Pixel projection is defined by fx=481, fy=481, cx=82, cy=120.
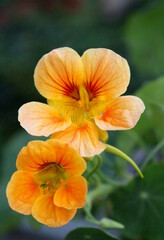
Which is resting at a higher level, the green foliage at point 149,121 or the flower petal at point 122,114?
the flower petal at point 122,114

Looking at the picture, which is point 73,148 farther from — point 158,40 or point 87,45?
point 87,45

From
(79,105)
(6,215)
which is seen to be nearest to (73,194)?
(79,105)

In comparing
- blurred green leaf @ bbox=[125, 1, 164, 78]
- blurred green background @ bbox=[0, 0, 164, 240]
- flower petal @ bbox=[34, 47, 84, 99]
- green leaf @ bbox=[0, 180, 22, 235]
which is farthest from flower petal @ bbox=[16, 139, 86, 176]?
blurred green leaf @ bbox=[125, 1, 164, 78]

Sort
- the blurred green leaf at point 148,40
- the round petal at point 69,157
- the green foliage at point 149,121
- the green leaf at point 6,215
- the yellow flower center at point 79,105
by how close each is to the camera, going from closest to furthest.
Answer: the round petal at point 69,157 < the yellow flower center at point 79,105 < the green foliage at point 149,121 < the green leaf at point 6,215 < the blurred green leaf at point 148,40

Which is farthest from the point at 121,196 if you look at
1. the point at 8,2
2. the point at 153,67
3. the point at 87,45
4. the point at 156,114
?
the point at 8,2

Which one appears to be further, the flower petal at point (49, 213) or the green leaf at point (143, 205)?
the green leaf at point (143, 205)

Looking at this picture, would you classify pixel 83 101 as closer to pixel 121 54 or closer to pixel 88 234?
pixel 88 234

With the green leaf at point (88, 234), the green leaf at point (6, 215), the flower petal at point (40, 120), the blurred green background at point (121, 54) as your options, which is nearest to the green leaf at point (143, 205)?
the blurred green background at point (121, 54)

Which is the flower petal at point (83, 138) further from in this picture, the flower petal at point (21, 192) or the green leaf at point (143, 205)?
the green leaf at point (143, 205)

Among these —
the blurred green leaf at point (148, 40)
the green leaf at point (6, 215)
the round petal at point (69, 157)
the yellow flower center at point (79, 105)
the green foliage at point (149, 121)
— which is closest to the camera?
the round petal at point (69, 157)
